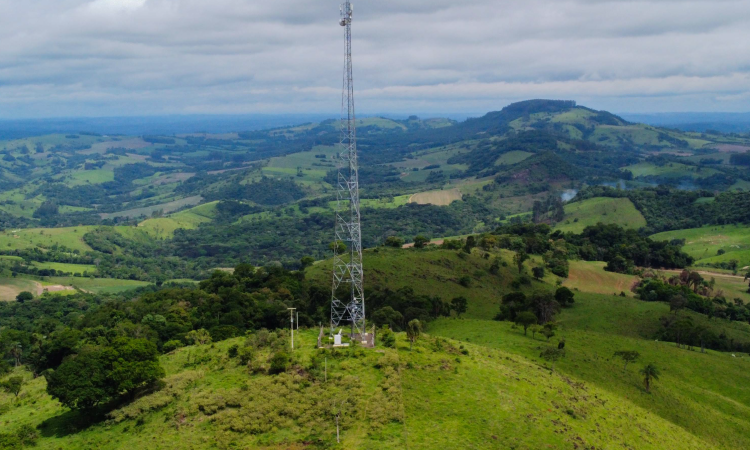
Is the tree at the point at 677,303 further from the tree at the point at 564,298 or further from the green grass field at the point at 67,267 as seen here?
the green grass field at the point at 67,267

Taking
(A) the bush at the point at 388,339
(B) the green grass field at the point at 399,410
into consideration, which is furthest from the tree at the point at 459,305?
(A) the bush at the point at 388,339

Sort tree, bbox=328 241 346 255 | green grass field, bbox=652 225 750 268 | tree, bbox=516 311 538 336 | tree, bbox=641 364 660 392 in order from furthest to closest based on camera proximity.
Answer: green grass field, bbox=652 225 750 268, tree, bbox=516 311 538 336, tree, bbox=641 364 660 392, tree, bbox=328 241 346 255

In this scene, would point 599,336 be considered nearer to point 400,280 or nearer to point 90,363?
point 400,280

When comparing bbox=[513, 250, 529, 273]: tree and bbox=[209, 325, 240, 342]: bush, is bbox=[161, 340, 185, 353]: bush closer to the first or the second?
bbox=[209, 325, 240, 342]: bush

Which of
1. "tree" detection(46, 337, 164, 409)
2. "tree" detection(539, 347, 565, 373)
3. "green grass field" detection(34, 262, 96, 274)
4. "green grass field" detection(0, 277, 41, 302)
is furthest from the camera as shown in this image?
"green grass field" detection(34, 262, 96, 274)

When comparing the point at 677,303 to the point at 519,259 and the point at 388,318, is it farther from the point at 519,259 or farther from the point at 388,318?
the point at 388,318

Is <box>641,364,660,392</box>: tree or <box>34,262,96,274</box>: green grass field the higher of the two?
<box>641,364,660,392</box>: tree

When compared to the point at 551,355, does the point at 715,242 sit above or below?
below

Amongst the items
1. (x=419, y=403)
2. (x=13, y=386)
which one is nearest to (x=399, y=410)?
(x=419, y=403)

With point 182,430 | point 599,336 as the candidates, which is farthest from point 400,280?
point 182,430

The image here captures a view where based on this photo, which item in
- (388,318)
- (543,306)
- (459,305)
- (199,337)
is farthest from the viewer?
(459,305)

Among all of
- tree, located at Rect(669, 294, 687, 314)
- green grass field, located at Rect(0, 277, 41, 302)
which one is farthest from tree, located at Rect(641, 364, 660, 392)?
green grass field, located at Rect(0, 277, 41, 302)
